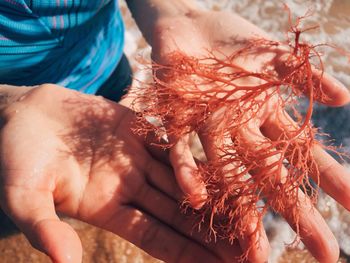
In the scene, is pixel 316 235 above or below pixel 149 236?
above

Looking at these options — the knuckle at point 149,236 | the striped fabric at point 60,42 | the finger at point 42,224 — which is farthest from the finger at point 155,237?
the striped fabric at point 60,42

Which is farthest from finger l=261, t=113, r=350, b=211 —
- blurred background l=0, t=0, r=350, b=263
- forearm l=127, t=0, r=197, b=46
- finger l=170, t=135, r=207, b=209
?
forearm l=127, t=0, r=197, b=46

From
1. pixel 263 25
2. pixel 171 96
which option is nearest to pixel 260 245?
pixel 171 96

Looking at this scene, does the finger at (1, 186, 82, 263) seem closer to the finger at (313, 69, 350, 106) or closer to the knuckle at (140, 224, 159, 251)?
the knuckle at (140, 224, 159, 251)

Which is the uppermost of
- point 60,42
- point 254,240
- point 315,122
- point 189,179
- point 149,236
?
point 60,42

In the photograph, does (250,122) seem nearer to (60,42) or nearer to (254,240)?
(254,240)

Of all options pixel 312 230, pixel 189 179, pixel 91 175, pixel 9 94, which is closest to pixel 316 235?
pixel 312 230

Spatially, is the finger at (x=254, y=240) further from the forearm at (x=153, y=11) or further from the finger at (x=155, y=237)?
the forearm at (x=153, y=11)

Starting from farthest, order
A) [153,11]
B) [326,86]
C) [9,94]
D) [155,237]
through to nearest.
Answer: [153,11]
[326,86]
[9,94]
[155,237]
